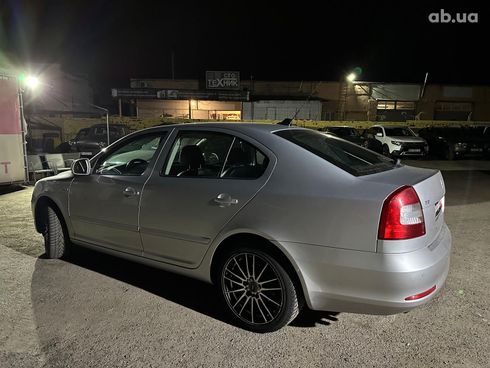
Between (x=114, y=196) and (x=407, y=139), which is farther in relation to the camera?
(x=407, y=139)

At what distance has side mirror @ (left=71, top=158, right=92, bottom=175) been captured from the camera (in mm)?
4125

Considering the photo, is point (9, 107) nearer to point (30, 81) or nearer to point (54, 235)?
point (30, 81)

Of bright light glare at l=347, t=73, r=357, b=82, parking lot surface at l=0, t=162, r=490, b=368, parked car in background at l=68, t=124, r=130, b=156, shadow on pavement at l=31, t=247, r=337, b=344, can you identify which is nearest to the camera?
parking lot surface at l=0, t=162, r=490, b=368

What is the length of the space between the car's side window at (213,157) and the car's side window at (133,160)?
9.6 inches

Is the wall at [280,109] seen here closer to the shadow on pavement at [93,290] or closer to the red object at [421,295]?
the shadow on pavement at [93,290]

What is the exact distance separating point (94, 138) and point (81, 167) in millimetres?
13924

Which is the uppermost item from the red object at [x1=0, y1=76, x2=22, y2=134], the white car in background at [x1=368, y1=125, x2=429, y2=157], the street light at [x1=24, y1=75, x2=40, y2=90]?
the street light at [x1=24, y1=75, x2=40, y2=90]

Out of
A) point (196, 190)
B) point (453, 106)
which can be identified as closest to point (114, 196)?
point (196, 190)

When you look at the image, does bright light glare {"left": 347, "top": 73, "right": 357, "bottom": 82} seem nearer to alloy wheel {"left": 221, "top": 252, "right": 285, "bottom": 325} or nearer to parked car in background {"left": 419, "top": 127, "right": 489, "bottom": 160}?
parked car in background {"left": 419, "top": 127, "right": 489, "bottom": 160}

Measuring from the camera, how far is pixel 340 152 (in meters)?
3.34

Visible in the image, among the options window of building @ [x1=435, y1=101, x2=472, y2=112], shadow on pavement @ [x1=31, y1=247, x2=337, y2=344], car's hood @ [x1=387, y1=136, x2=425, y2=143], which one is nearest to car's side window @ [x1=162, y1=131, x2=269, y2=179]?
shadow on pavement @ [x1=31, y1=247, x2=337, y2=344]

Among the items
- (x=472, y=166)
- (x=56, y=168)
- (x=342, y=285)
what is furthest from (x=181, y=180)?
(x=472, y=166)

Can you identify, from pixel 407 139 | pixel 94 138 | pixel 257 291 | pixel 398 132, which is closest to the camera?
pixel 257 291

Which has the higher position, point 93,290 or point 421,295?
point 421,295
